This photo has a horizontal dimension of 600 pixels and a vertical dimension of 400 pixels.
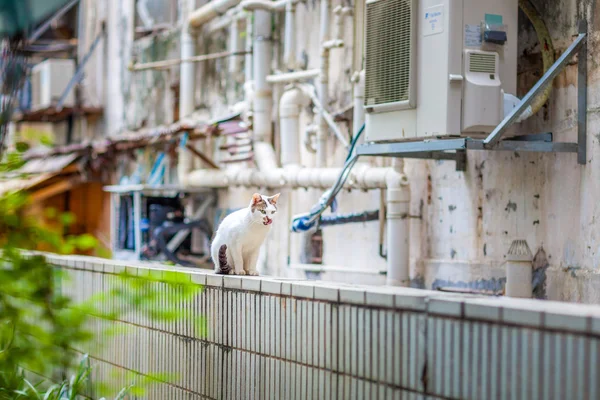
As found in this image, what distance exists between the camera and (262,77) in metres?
13.4

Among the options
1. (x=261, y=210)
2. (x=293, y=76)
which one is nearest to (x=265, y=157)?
(x=293, y=76)

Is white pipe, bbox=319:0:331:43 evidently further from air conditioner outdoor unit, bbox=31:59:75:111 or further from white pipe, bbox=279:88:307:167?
air conditioner outdoor unit, bbox=31:59:75:111

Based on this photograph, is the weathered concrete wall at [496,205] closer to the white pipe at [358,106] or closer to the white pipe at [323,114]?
the white pipe at [323,114]

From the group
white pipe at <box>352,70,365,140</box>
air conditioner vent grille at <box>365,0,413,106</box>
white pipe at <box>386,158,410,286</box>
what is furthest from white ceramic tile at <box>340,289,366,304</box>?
white pipe at <box>352,70,365,140</box>

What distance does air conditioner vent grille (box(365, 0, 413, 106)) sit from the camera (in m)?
8.55

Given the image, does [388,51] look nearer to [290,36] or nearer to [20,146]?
[290,36]

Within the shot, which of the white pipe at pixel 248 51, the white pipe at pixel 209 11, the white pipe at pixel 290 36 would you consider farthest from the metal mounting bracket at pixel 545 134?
the white pipe at pixel 209 11

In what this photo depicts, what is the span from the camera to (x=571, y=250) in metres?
8.09

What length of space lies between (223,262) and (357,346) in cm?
227

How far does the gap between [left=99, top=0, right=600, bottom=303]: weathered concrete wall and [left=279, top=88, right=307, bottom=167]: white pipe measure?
181mm

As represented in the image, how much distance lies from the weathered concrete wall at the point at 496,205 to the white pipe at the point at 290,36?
0.13 metres

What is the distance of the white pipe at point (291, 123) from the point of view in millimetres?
12570

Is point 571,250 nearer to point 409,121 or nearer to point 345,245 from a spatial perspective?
point 409,121

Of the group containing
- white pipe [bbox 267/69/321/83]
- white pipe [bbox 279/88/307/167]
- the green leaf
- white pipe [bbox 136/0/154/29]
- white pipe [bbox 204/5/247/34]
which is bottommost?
the green leaf
